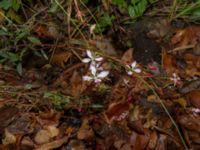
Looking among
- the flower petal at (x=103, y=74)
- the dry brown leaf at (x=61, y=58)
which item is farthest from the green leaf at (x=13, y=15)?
the flower petal at (x=103, y=74)

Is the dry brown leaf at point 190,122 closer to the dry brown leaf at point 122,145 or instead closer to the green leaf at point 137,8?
the dry brown leaf at point 122,145

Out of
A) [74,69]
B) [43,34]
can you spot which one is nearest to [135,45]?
[74,69]

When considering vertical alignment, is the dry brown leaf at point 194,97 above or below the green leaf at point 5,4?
below

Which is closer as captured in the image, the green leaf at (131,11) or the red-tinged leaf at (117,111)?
the red-tinged leaf at (117,111)

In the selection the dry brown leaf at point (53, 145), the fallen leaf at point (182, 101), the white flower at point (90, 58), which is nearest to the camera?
the dry brown leaf at point (53, 145)

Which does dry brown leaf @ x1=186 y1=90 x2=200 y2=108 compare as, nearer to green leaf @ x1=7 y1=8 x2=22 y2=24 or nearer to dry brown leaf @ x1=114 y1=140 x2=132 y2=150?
dry brown leaf @ x1=114 y1=140 x2=132 y2=150

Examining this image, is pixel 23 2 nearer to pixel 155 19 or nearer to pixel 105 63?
pixel 105 63

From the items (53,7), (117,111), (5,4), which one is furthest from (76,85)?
(5,4)
